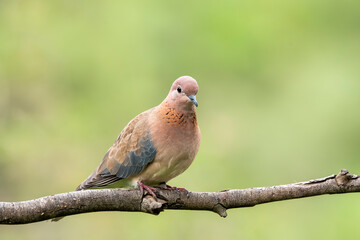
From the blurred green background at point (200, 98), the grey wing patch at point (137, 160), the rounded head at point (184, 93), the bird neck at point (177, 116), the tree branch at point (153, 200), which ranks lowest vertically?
the tree branch at point (153, 200)

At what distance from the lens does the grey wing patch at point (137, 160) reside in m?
4.26

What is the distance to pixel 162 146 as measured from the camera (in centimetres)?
422

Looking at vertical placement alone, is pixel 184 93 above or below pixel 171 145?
above

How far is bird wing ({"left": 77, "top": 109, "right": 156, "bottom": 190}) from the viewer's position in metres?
4.28

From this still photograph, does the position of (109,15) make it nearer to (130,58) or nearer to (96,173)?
(130,58)

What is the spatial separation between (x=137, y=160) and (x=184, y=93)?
25.0 inches

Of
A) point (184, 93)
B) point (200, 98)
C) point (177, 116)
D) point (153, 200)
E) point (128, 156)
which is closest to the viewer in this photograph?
point (153, 200)

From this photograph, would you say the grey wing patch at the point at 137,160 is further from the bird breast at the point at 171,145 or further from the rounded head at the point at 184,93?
the rounded head at the point at 184,93

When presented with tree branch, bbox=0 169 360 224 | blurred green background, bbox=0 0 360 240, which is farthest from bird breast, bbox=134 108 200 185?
blurred green background, bbox=0 0 360 240

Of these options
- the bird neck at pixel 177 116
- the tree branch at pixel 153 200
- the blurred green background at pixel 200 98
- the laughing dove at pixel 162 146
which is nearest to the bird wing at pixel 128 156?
the laughing dove at pixel 162 146

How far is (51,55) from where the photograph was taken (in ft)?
24.1

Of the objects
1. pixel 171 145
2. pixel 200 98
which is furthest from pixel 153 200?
pixel 200 98

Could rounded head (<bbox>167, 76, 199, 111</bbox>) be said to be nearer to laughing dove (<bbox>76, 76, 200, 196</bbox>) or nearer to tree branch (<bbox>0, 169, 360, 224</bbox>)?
laughing dove (<bbox>76, 76, 200, 196</bbox>)

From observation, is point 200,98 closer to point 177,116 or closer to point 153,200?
point 177,116
